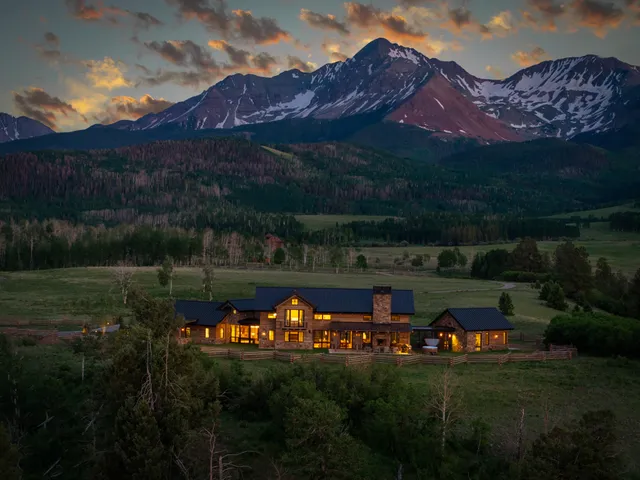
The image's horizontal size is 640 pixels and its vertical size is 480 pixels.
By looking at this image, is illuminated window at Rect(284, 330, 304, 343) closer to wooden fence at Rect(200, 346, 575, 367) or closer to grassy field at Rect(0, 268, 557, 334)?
wooden fence at Rect(200, 346, 575, 367)

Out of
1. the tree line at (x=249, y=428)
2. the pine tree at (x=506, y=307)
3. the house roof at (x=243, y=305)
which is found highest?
the house roof at (x=243, y=305)

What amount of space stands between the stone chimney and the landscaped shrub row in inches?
635

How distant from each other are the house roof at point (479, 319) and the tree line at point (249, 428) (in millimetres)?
19527

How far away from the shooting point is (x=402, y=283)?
4766 inches

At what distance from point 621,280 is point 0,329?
102505mm

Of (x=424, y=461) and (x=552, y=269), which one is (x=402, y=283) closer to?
(x=552, y=269)

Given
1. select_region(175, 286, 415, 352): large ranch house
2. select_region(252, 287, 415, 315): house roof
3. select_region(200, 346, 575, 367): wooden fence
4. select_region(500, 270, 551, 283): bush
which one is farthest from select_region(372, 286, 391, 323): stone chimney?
select_region(500, 270, 551, 283): bush

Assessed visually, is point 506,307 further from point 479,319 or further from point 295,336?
point 295,336

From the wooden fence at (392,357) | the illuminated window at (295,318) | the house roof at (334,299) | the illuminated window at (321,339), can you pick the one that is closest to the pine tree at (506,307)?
the house roof at (334,299)

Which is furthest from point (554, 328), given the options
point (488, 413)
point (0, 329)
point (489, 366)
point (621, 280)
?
point (621, 280)

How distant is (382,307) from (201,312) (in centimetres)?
1841

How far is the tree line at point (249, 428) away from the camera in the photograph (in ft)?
111

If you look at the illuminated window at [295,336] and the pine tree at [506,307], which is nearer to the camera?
the illuminated window at [295,336]

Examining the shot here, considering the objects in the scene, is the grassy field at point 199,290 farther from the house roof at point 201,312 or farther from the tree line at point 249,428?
the tree line at point 249,428
